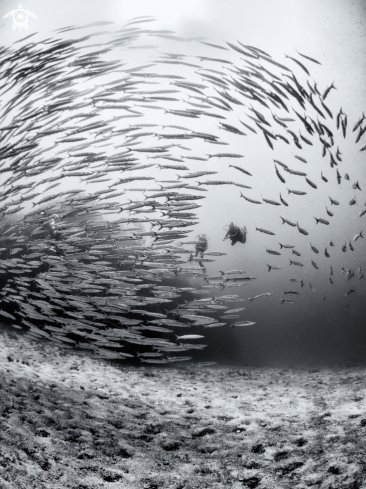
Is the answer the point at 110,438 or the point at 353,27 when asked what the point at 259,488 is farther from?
the point at 353,27

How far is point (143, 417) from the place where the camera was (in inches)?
173

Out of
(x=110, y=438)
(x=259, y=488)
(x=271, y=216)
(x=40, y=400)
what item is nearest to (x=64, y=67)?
(x=40, y=400)

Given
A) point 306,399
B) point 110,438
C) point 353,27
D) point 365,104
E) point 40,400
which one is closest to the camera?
point 110,438

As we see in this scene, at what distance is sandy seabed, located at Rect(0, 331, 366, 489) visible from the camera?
2.72 m

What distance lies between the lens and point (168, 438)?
12.4 feet

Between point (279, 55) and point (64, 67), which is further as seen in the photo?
point (279, 55)

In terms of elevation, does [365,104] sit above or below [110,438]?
above

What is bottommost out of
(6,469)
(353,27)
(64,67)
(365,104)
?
(6,469)

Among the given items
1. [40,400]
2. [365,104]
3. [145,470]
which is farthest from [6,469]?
[365,104]

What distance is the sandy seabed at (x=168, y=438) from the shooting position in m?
2.72

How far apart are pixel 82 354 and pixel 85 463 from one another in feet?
21.2

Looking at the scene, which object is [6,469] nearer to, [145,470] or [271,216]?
[145,470]

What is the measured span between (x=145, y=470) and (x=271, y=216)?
7686cm

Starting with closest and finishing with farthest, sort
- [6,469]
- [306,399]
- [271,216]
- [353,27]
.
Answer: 1. [6,469]
2. [306,399]
3. [353,27]
4. [271,216]
